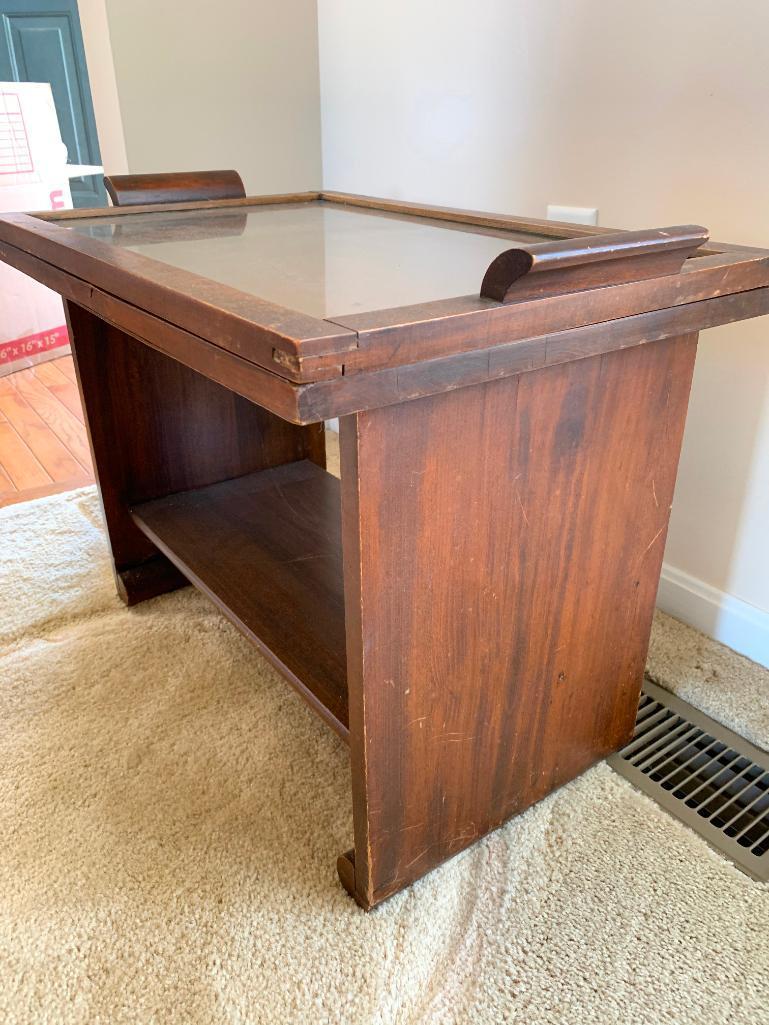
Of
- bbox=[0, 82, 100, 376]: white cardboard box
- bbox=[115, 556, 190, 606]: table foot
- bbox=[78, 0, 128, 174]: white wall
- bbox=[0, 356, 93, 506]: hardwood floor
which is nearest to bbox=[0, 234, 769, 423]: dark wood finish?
bbox=[115, 556, 190, 606]: table foot

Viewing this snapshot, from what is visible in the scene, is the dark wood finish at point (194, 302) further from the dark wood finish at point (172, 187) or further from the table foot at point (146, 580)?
the table foot at point (146, 580)

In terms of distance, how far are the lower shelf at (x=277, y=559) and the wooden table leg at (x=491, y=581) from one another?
119 millimetres

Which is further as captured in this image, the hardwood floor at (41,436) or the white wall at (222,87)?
the hardwood floor at (41,436)

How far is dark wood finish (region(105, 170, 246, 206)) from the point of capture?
4.24ft

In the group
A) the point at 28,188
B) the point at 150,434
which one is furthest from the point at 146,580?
the point at 28,188

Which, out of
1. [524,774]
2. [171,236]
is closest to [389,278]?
[171,236]

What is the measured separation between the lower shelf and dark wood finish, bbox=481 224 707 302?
1.63 ft

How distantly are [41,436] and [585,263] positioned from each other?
1903 millimetres

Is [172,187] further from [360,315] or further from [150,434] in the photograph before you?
[360,315]

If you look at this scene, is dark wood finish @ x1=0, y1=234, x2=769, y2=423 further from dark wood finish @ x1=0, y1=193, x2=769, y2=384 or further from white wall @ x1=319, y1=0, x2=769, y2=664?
white wall @ x1=319, y1=0, x2=769, y2=664

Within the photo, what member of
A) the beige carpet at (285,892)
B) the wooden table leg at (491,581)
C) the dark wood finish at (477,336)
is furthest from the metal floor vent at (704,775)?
the dark wood finish at (477,336)

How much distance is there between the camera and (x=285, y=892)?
939mm

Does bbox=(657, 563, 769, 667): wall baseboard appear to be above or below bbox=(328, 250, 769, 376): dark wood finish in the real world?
below

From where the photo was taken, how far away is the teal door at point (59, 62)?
131 inches
